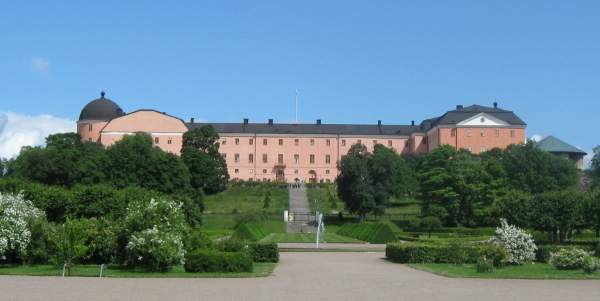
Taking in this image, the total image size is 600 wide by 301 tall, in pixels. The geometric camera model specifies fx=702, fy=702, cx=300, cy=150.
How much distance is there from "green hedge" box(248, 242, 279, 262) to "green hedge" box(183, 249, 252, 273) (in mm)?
3803

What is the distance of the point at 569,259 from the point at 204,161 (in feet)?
148

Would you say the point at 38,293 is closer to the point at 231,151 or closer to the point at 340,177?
the point at 340,177

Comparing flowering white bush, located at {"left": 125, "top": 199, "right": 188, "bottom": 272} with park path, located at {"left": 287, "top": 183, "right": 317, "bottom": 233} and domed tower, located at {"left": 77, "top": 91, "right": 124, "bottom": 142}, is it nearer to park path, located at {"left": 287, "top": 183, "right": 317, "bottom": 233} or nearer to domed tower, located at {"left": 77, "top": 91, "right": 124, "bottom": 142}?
park path, located at {"left": 287, "top": 183, "right": 317, "bottom": 233}

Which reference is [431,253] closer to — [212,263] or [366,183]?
[212,263]

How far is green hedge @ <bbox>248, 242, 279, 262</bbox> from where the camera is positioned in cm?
2166

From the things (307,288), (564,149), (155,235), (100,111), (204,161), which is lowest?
(307,288)

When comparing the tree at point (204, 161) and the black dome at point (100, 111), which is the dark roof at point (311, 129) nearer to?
the black dome at point (100, 111)

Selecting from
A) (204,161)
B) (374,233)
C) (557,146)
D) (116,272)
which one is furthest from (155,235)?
(557,146)

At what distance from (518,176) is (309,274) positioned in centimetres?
3755

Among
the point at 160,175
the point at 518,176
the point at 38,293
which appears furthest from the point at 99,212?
the point at 518,176

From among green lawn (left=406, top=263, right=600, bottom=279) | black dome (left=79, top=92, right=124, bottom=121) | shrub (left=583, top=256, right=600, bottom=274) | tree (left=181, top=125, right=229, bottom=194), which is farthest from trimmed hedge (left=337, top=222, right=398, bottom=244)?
black dome (left=79, top=92, right=124, bottom=121)

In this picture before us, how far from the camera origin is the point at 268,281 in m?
15.9

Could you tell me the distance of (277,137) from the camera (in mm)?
86375

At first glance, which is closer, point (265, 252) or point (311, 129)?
point (265, 252)
